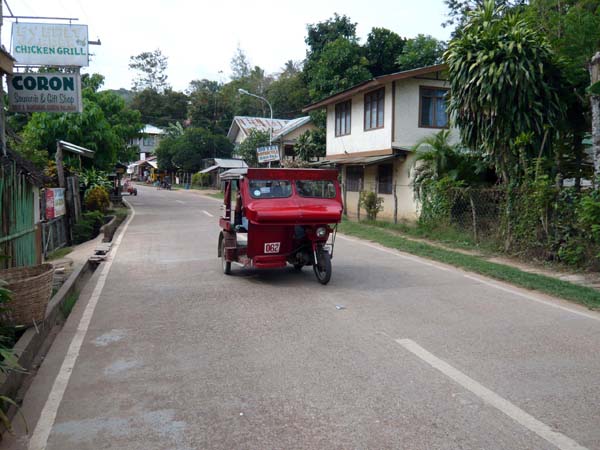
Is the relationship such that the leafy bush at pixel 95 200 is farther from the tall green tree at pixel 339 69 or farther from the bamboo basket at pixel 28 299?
the bamboo basket at pixel 28 299

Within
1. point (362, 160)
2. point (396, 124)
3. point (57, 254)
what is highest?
point (396, 124)

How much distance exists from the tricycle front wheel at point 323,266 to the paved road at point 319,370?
18cm

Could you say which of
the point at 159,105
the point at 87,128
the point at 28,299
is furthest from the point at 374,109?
the point at 159,105

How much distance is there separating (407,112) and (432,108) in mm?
1280

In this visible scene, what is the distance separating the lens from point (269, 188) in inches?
380

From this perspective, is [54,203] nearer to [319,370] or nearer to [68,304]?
[68,304]

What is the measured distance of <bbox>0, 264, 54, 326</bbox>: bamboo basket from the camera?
6066 mm

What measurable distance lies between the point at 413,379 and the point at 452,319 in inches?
92.2

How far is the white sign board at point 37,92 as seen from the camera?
32.1 ft

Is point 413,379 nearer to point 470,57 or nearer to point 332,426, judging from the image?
point 332,426

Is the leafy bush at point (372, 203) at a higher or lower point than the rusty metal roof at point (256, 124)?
lower

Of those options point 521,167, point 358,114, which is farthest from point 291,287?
point 358,114

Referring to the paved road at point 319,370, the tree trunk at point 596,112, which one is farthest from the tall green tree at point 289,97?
the paved road at point 319,370

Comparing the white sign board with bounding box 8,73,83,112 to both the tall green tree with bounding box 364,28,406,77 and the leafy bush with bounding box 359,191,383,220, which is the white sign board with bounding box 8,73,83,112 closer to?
the leafy bush with bounding box 359,191,383,220
